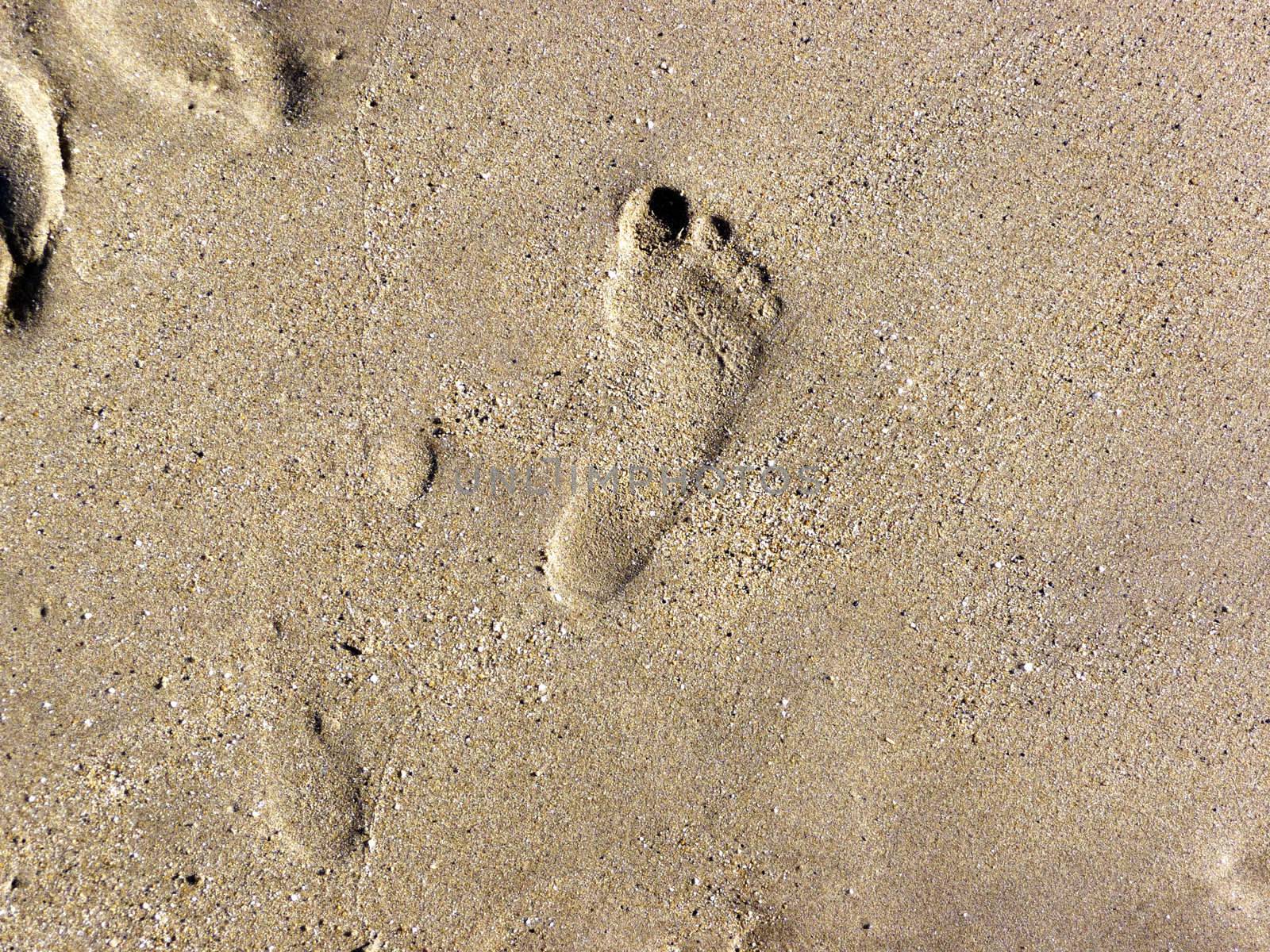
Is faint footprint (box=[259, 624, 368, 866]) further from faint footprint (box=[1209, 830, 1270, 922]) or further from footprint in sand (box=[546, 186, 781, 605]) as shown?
faint footprint (box=[1209, 830, 1270, 922])

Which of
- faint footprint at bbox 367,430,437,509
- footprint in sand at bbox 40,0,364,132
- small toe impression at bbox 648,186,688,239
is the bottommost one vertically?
faint footprint at bbox 367,430,437,509

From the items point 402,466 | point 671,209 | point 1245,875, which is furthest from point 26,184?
point 1245,875

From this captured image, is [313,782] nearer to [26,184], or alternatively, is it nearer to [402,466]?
[402,466]

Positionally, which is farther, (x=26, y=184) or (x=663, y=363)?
(x=663, y=363)

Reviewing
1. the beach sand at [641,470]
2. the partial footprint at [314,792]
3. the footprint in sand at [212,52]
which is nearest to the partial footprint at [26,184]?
the beach sand at [641,470]

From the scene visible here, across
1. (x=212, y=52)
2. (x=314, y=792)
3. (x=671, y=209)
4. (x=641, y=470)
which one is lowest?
(x=314, y=792)

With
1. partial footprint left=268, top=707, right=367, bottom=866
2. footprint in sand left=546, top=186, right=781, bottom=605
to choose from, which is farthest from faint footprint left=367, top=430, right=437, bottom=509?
partial footprint left=268, top=707, right=367, bottom=866

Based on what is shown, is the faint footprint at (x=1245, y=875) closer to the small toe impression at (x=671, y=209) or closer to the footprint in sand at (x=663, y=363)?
the footprint in sand at (x=663, y=363)
